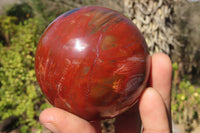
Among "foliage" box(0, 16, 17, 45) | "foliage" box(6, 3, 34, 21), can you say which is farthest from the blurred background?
"foliage" box(6, 3, 34, 21)

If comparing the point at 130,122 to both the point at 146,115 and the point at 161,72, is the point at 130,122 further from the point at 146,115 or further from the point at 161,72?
the point at 161,72

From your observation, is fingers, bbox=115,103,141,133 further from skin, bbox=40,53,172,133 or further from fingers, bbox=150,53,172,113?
fingers, bbox=150,53,172,113

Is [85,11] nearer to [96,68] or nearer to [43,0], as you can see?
[96,68]

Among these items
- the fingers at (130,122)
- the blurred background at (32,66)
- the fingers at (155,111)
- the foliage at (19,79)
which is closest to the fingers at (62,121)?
A: the fingers at (155,111)

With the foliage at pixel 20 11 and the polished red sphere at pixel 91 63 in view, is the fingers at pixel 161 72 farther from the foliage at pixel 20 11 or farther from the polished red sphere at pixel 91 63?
the foliage at pixel 20 11

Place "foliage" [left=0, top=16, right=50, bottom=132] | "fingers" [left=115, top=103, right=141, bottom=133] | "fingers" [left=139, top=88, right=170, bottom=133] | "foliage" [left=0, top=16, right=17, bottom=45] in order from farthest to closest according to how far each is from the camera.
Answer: "foliage" [left=0, top=16, right=17, bottom=45] → "foliage" [left=0, top=16, right=50, bottom=132] → "fingers" [left=115, top=103, right=141, bottom=133] → "fingers" [left=139, top=88, right=170, bottom=133]

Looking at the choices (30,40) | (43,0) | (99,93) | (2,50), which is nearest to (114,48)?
(99,93)
